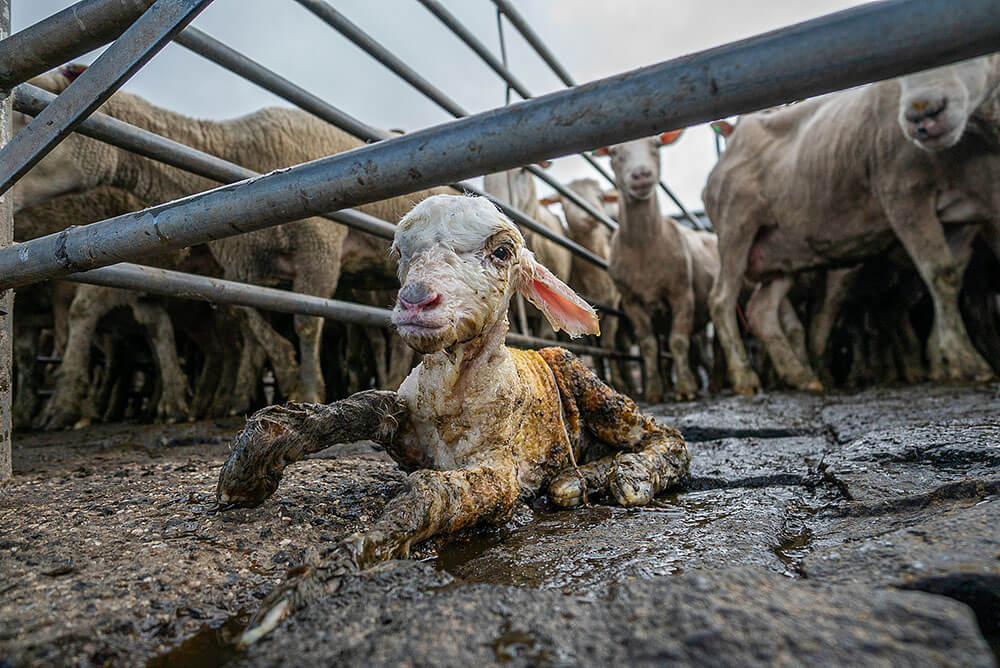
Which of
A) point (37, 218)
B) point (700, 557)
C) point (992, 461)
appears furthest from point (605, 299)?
point (700, 557)

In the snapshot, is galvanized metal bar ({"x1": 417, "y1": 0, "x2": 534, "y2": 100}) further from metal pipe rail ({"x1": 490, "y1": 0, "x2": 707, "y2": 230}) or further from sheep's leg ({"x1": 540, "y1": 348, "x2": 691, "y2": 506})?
sheep's leg ({"x1": 540, "y1": 348, "x2": 691, "y2": 506})

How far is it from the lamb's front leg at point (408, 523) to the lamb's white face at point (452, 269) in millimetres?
330

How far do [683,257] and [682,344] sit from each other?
1.05m

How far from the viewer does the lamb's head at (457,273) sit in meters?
1.40

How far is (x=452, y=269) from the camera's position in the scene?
1.54m

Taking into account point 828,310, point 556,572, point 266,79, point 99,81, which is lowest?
point 556,572

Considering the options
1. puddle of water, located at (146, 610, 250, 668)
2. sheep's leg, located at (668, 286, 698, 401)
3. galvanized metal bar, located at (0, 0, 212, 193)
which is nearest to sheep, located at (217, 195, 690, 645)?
puddle of water, located at (146, 610, 250, 668)

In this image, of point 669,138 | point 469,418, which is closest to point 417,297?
point 469,418

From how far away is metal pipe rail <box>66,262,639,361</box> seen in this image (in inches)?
78.7

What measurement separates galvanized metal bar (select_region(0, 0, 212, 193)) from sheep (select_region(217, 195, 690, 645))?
693 mm

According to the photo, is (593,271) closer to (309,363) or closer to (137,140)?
(309,363)

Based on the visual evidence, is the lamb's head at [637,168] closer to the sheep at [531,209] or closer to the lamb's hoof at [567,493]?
the sheep at [531,209]

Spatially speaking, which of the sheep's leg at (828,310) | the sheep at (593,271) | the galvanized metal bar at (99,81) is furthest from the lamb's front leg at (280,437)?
the sheep at (593,271)

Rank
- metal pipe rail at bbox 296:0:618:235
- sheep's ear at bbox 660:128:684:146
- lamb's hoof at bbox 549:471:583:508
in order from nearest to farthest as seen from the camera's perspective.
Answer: lamb's hoof at bbox 549:471:583:508 → metal pipe rail at bbox 296:0:618:235 → sheep's ear at bbox 660:128:684:146
